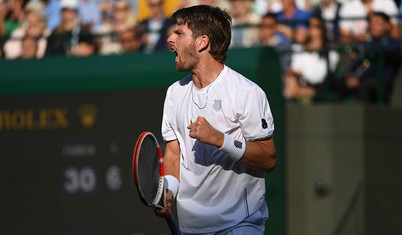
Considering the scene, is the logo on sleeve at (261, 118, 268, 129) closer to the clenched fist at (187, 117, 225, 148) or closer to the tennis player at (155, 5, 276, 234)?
the tennis player at (155, 5, 276, 234)

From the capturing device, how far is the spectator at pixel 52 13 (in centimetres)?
1081

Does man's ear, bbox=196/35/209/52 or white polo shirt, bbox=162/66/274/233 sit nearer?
white polo shirt, bbox=162/66/274/233

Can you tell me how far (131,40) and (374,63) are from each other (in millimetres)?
2641

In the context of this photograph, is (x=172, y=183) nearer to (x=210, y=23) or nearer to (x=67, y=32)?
(x=210, y=23)

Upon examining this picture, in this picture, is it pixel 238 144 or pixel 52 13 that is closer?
pixel 238 144

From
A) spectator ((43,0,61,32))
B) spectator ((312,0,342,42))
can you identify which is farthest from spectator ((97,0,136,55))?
spectator ((312,0,342,42))

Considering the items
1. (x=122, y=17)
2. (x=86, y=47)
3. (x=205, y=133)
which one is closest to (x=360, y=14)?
(x=122, y=17)

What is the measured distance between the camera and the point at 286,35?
9.47 metres

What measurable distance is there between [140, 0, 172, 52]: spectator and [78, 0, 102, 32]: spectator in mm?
671

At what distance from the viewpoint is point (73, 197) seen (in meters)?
8.96

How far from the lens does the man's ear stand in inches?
201

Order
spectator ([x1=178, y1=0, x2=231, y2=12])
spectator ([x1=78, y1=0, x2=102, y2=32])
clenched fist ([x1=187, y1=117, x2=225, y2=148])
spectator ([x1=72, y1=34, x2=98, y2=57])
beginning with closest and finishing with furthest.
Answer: clenched fist ([x1=187, y1=117, x2=225, y2=148])
spectator ([x1=178, y1=0, x2=231, y2=12])
spectator ([x1=72, y1=34, x2=98, y2=57])
spectator ([x1=78, y1=0, x2=102, y2=32])

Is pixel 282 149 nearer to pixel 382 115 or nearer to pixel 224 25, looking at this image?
pixel 382 115

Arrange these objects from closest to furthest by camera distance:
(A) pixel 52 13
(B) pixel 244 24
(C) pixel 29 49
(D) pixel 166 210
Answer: (D) pixel 166 210
(B) pixel 244 24
(C) pixel 29 49
(A) pixel 52 13
